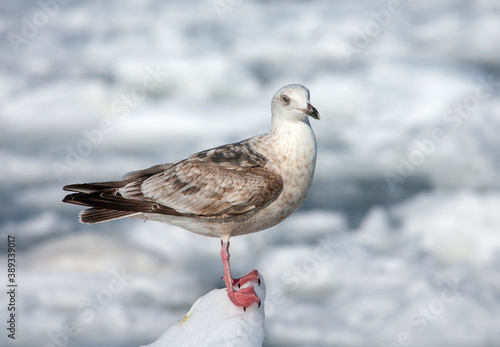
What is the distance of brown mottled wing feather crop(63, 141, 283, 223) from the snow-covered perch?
203 centimetres

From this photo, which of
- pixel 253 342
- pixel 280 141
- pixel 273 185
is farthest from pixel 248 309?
pixel 280 141

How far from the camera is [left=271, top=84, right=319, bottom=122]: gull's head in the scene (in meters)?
13.2

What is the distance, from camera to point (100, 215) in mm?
13758

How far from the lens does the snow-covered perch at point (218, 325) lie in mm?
12914

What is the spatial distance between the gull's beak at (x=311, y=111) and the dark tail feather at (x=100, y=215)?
4325 mm

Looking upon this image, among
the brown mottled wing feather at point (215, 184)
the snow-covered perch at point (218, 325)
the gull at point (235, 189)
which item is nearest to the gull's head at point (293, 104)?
the gull at point (235, 189)

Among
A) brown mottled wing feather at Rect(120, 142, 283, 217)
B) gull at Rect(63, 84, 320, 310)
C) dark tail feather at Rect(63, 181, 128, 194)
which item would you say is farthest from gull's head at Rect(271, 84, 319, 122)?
dark tail feather at Rect(63, 181, 128, 194)

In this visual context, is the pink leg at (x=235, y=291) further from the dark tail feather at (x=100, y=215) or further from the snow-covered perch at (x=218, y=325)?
the dark tail feather at (x=100, y=215)

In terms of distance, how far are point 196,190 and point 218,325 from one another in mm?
2915

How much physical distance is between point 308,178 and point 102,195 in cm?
454

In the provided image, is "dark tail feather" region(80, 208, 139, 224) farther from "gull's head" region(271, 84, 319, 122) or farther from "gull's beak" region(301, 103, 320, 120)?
"gull's beak" region(301, 103, 320, 120)

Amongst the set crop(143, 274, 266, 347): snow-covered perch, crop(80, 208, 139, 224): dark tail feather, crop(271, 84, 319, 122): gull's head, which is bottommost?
crop(143, 274, 266, 347): snow-covered perch

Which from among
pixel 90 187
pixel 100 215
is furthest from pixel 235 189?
pixel 90 187

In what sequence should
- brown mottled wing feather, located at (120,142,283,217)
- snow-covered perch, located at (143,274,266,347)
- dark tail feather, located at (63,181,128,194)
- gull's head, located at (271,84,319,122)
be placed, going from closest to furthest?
1. snow-covered perch, located at (143,274,266,347)
2. brown mottled wing feather, located at (120,142,283,217)
3. gull's head, located at (271,84,319,122)
4. dark tail feather, located at (63,181,128,194)
